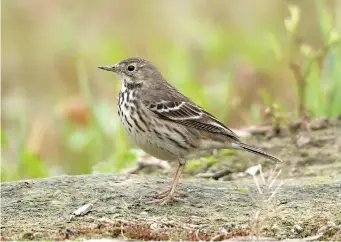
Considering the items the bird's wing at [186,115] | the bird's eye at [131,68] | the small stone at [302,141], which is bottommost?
the bird's wing at [186,115]

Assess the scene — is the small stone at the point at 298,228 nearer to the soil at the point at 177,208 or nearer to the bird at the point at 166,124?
the soil at the point at 177,208

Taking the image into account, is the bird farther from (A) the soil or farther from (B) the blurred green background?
(B) the blurred green background

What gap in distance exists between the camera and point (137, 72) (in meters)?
7.62

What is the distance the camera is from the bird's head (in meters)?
7.51

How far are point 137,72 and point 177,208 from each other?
1.86 metres

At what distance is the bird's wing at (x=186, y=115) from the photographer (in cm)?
706

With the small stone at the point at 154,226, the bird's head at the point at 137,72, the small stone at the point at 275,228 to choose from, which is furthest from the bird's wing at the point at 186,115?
the small stone at the point at 275,228

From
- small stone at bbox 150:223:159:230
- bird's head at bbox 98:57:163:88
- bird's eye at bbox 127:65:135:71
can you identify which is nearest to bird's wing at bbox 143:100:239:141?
bird's head at bbox 98:57:163:88

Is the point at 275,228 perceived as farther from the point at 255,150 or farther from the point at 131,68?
the point at 131,68

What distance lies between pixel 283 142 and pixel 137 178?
6.47 ft

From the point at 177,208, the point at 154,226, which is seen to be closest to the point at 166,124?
the point at 177,208

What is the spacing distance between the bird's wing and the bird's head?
0.37 metres

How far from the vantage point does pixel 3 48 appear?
1420 cm

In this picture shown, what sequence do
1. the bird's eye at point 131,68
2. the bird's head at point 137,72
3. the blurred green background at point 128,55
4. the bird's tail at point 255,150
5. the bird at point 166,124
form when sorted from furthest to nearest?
the blurred green background at point 128,55, the bird's eye at point 131,68, the bird's head at point 137,72, the bird's tail at point 255,150, the bird at point 166,124
